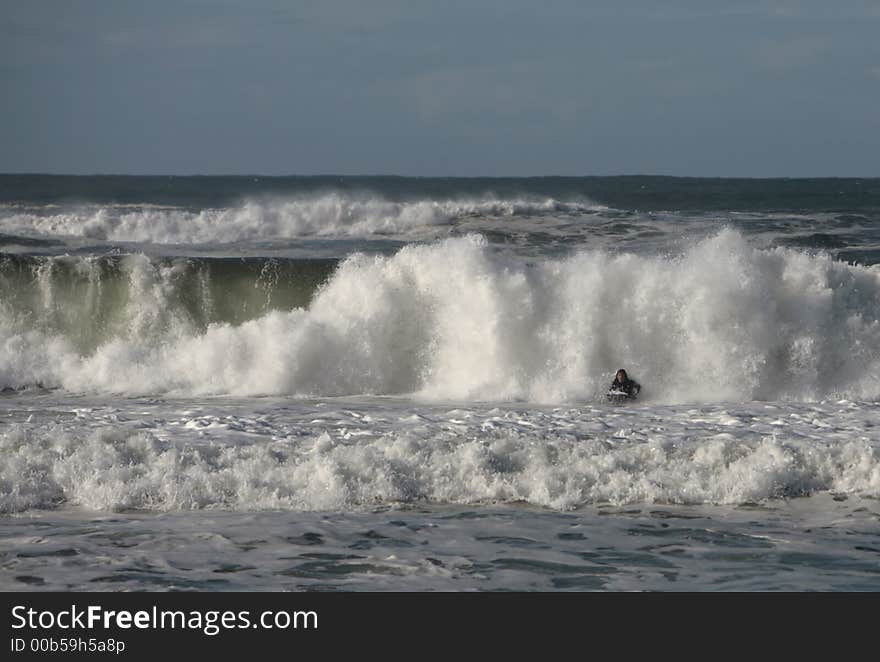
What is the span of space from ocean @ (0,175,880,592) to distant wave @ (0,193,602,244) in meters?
4.73

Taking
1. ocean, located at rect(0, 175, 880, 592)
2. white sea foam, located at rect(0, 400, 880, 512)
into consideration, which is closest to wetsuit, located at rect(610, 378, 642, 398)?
ocean, located at rect(0, 175, 880, 592)

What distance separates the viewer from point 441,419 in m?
12.9

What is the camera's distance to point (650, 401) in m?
15.1

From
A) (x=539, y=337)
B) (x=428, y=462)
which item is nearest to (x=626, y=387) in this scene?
(x=539, y=337)

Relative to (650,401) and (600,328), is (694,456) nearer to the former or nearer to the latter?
(650,401)

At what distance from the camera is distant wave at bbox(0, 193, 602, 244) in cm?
3409

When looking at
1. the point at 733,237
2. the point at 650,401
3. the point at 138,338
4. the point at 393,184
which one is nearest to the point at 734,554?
the point at 650,401

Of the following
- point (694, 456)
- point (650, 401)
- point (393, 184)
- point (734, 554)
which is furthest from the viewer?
point (393, 184)

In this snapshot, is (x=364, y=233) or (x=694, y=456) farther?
(x=364, y=233)

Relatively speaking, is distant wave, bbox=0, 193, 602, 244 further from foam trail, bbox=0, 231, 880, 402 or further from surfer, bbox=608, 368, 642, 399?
surfer, bbox=608, 368, 642, 399

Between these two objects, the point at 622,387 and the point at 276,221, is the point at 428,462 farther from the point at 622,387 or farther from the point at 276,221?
the point at 276,221

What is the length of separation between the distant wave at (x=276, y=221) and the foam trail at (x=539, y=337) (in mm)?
14964
